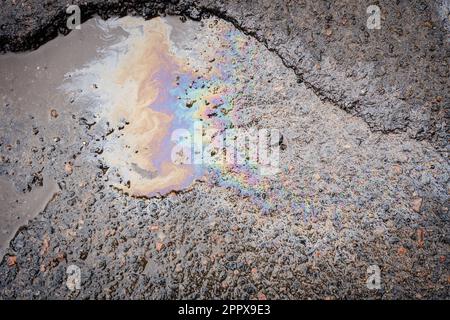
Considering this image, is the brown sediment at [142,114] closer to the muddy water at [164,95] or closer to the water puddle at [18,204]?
the muddy water at [164,95]

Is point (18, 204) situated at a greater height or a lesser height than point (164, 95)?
lesser

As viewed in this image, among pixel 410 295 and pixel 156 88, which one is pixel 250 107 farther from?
pixel 410 295

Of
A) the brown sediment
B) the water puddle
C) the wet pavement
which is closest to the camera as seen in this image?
the wet pavement

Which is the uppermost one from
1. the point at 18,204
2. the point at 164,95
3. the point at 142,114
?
the point at 164,95

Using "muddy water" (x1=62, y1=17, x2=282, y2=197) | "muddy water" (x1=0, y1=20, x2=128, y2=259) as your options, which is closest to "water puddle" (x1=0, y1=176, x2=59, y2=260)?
"muddy water" (x1=0, y1=20, x2=128, y2=259)

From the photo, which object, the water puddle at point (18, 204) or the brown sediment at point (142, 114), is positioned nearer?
the water puddle at point (18, 204)

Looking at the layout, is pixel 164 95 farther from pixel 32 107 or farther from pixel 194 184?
pixel 32 107

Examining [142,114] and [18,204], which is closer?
[18,204]

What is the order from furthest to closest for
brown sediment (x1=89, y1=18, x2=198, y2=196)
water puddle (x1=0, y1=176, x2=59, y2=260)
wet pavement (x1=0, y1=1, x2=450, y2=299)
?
brown sediment (x1=89, y1=18, x2=198, y2=196) → water puddle (x1=0, y1=176, x2=59, y2=260) → wet pavement (x1=0, y1=1, x2=450, y2=299)

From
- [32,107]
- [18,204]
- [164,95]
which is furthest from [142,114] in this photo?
[18,204]

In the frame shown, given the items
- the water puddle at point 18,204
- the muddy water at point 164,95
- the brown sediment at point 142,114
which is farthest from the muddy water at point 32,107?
the brown sediment at point 142,114

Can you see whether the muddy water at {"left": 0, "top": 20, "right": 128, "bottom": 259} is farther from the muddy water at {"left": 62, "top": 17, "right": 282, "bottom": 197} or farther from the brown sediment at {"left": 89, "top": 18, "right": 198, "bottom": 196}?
the brown sediment at {"left": 89, "top": 18, "right": 198, "bottom": 196}
